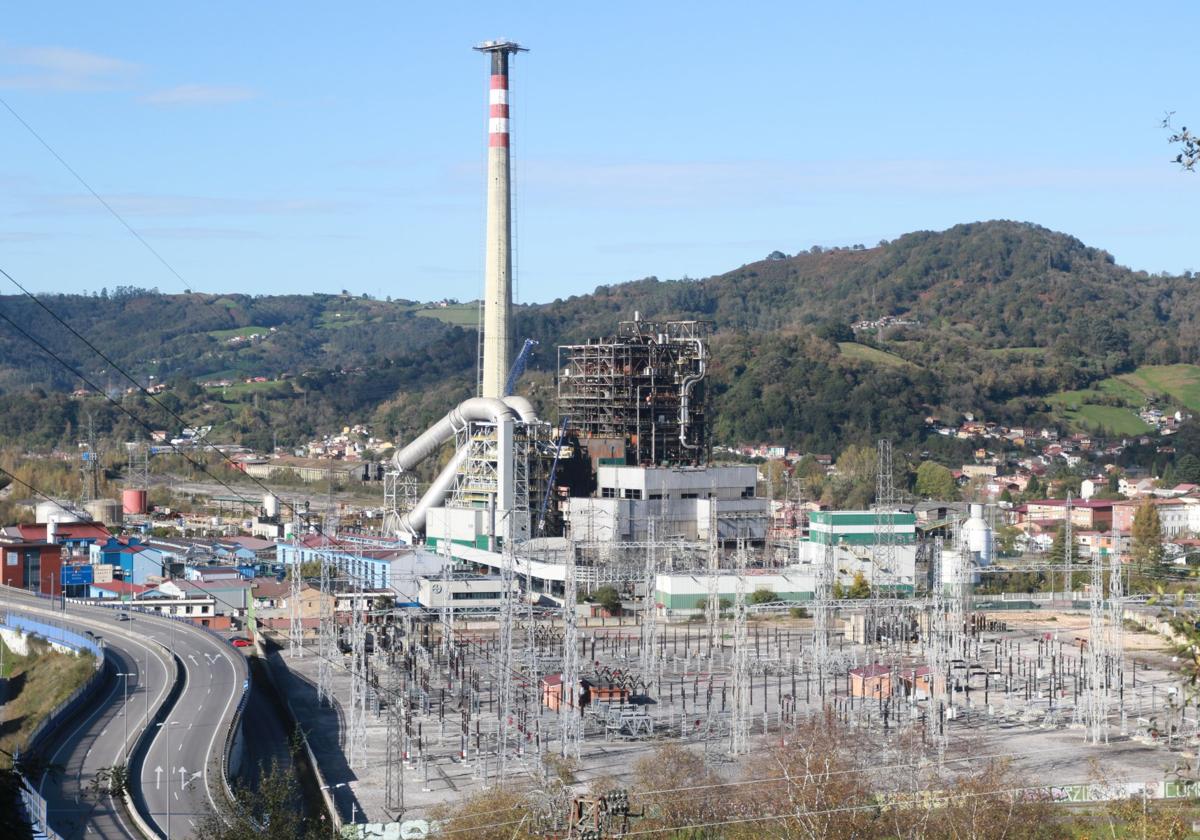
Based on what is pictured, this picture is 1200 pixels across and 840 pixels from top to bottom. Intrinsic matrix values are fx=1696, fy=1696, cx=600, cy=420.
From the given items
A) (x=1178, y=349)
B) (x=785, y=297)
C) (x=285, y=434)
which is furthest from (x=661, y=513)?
(x=785, y=297)

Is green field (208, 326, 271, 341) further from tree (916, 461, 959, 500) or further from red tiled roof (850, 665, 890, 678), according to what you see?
red tiled roof (850, 665, 890, 678)

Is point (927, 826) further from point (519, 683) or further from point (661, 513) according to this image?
point (661, 513)

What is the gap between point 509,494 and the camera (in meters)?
31.7

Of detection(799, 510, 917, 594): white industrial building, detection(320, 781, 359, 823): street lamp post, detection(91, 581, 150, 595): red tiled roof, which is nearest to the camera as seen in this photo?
detection(320, 781, 359, 823): street lamp post

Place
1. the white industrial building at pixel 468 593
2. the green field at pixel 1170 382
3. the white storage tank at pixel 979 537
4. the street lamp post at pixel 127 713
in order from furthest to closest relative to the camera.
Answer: the green field at pixel 1170 382 → the white storage tank at pixel 979 537 → the white industrial building at pixel 468 593 → the street lamp post at pixel 127 713

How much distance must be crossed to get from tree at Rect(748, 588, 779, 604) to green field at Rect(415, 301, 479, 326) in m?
99.0

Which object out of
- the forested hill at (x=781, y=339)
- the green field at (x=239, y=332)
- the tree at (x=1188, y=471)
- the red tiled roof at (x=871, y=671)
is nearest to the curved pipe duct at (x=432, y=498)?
the red tiled roof at (x=871, y=671)

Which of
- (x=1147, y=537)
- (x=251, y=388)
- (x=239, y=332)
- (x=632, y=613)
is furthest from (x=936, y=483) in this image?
(x=239, y=332)

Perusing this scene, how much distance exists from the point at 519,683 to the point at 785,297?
83.7 meters

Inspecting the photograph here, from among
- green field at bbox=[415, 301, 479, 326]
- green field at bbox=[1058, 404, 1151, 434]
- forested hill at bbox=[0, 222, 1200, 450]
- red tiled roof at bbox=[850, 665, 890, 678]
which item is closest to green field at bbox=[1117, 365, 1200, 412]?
forested hill at bbox=[0, 222, 1200, 450]

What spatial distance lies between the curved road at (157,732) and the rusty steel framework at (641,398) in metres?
10.1

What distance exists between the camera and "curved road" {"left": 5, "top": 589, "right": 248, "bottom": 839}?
1367cm

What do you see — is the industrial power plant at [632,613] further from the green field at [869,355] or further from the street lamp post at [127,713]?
the green field at [869,355]

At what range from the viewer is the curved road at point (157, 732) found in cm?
1367
